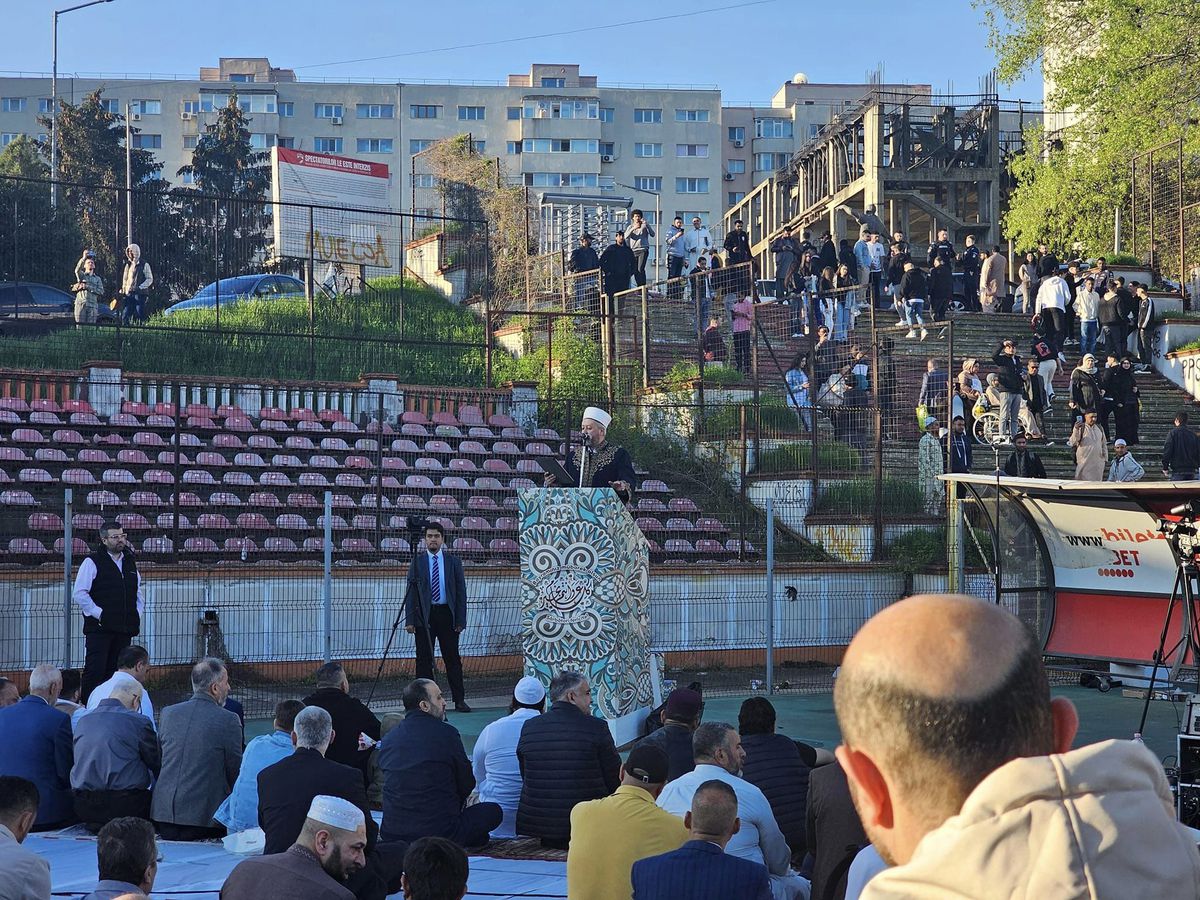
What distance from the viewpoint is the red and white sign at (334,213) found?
2658cm

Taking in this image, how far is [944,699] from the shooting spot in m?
1.74

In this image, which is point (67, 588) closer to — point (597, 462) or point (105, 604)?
point (105, 604)

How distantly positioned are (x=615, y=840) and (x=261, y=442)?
561 inches

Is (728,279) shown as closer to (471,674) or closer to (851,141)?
(471,674)

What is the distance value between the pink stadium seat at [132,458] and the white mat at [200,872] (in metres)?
10.0

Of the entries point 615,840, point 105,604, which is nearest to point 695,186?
point 105,604

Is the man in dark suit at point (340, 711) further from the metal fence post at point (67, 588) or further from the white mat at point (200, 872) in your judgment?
the metal fence post at point (67, 588)

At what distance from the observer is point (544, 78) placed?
3356 inches

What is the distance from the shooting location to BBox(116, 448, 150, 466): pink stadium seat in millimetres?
18406

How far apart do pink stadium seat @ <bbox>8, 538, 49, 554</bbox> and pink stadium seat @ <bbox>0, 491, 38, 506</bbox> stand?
1.05 metres

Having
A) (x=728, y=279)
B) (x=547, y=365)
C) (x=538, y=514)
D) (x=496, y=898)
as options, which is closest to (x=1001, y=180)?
(x=728, y=279)

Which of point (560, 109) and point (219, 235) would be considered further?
point (560, 109)

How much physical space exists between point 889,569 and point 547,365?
8047mm

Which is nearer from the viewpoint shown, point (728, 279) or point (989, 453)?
point (989, 453)
